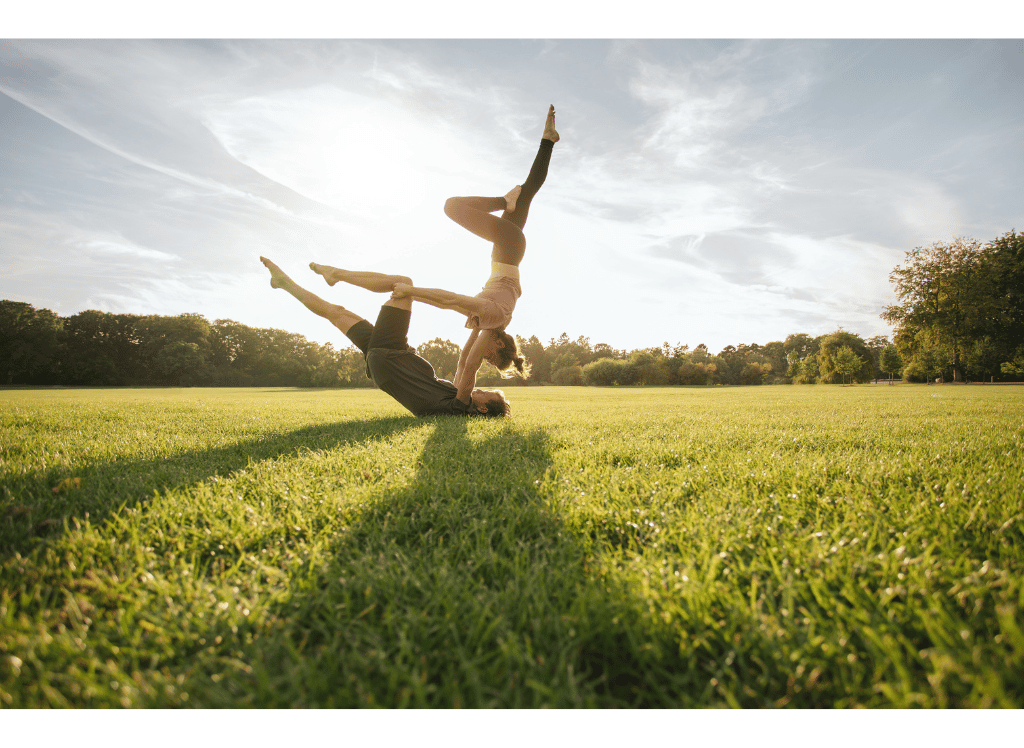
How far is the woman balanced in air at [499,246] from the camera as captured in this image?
17.7 feet

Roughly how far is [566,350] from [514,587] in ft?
220

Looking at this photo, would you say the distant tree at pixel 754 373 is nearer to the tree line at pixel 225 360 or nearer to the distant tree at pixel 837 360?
the tree line at pixel 225 360

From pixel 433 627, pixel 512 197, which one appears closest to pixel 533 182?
pixel 512 197

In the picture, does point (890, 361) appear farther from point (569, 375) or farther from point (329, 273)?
point (329, 273)

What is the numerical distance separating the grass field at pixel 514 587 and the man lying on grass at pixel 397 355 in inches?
131

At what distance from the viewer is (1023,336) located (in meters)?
32.7

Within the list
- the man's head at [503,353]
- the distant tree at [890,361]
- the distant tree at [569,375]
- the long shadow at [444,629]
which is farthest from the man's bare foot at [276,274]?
the distant tree at [890,361]

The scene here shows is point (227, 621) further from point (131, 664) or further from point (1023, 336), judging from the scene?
point (1023, 336)

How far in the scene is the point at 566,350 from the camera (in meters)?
67.5

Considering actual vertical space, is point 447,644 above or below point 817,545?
below

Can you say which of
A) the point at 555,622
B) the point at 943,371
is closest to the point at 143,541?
the point at 555,622

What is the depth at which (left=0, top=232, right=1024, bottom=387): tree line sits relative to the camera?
32750 millimetres

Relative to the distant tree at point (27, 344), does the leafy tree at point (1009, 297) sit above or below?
above

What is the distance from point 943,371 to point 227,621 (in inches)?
2634
